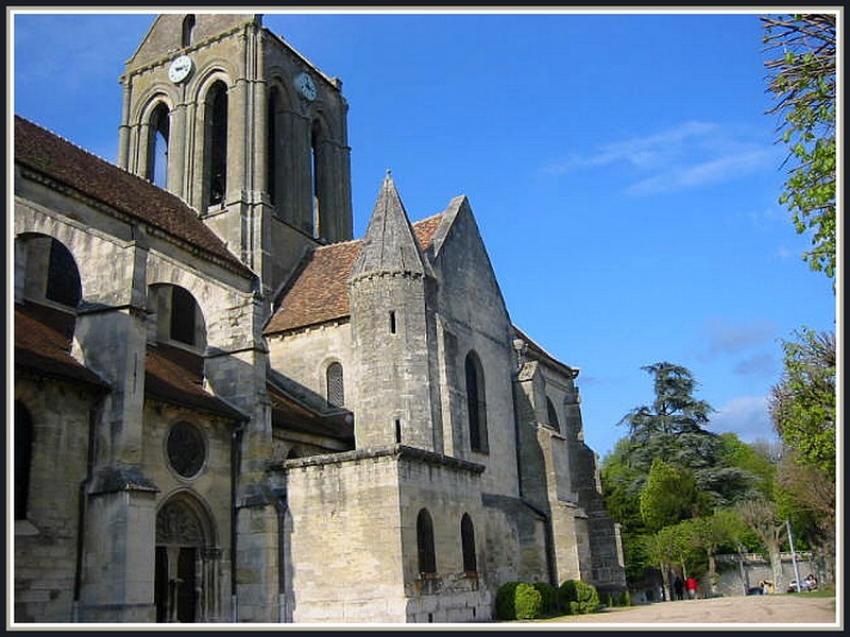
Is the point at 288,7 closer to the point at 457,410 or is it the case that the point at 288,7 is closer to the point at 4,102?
the point at 4,102

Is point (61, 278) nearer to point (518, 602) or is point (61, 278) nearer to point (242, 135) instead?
point (242, 135)

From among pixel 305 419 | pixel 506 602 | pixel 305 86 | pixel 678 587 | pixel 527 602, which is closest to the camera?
pixel 527 602

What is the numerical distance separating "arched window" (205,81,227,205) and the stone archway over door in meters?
16.5

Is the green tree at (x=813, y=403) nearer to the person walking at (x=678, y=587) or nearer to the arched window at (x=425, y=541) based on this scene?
the arched window at (x=425, y=541)

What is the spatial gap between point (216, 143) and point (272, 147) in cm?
230

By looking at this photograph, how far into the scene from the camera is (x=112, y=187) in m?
24.4

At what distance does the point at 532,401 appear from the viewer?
85.1ft

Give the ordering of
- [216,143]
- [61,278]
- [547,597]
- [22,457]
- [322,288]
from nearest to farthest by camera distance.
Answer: [22,457] < [61,278] < [547,597] < [322,288] < [216,143]

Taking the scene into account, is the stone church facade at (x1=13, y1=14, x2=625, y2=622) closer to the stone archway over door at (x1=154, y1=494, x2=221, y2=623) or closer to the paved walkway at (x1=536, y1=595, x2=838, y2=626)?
the stone archway over door at (x1=154, y1=494, x2=221, y2=623)

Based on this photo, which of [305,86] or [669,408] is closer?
[305,86]

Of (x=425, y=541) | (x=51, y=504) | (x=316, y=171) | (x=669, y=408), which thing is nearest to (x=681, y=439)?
(x=669, y=408)

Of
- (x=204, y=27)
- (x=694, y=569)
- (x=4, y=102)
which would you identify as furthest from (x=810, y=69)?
(x=694, y=569)

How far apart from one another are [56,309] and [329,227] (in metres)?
15.9

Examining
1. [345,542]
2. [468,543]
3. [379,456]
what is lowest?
[468,543]
